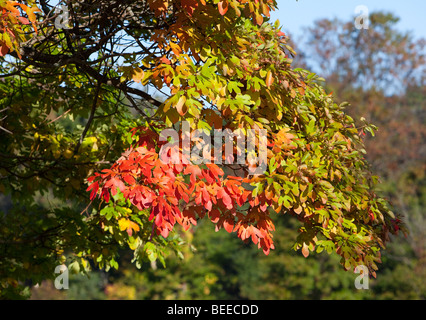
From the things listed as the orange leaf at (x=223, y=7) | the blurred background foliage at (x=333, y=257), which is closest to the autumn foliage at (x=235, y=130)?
the orange leaf at (x=223, y=7)

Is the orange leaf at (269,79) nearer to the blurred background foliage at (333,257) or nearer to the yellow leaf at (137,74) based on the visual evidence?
the yellow leaf at (137,74)

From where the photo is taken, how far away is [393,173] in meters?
20.5

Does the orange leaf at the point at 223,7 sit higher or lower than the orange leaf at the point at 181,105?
higher

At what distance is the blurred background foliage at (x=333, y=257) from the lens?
19344 mm

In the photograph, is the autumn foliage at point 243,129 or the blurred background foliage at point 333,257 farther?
the blurred background foliage at point 333,257

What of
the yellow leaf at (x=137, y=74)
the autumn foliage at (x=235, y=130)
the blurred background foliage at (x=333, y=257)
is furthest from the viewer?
Answer: the blurred background foliage at (x=333, y=257)

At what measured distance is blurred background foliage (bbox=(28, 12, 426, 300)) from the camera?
19.3 metres

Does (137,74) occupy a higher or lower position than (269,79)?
higher

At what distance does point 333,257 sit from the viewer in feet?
62.6

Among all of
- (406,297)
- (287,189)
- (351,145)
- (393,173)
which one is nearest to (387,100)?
(393,173)

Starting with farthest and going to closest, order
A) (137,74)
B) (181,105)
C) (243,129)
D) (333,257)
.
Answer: (333,257) → (137,74) → (243,129) → (181,105)

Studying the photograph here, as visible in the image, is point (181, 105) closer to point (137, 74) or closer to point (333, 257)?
point (137, 74)

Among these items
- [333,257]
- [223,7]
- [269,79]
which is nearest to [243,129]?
[269,79]

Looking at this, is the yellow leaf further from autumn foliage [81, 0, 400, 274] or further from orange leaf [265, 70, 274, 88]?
orange leaf [265, 70, 274, 88]
